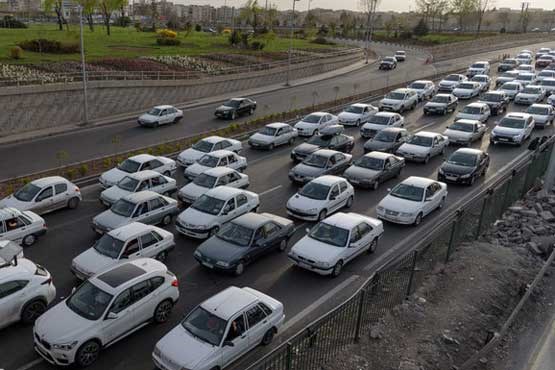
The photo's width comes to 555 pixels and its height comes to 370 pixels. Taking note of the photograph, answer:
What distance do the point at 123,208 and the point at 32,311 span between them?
5180 mm

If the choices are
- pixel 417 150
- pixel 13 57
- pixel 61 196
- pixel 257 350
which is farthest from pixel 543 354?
pixel 13 57

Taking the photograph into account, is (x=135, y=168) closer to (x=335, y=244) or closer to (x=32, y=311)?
(x=32, y=311)

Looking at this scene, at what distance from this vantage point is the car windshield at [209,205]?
16.8 meters

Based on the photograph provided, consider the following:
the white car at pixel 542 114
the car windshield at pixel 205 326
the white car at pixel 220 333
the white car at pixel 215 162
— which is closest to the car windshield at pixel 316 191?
the white car at pixel 215 162

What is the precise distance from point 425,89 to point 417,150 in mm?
17986

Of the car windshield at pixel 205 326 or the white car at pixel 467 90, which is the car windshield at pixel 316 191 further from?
the white car at pixel 467 90

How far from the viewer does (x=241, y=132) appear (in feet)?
101

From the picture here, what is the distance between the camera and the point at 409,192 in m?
18.5

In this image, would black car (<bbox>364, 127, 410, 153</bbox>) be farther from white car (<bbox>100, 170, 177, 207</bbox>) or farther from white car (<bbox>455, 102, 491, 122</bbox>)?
white car (<bbox>100, 170, 177, 207</bbox>)

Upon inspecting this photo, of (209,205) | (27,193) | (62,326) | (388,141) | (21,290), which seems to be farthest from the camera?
(388,141)

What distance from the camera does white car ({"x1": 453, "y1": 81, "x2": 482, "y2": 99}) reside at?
40.9m

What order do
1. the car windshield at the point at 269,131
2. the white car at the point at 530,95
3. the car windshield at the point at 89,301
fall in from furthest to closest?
the white car at the point at 530,95, the car windshield at the point at 269,131, the car windshield at the point at 89,301

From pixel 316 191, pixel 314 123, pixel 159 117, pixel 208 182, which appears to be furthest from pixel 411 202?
pixel 159 117

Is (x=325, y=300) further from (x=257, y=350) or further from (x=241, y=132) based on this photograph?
(x=241, y=132)
